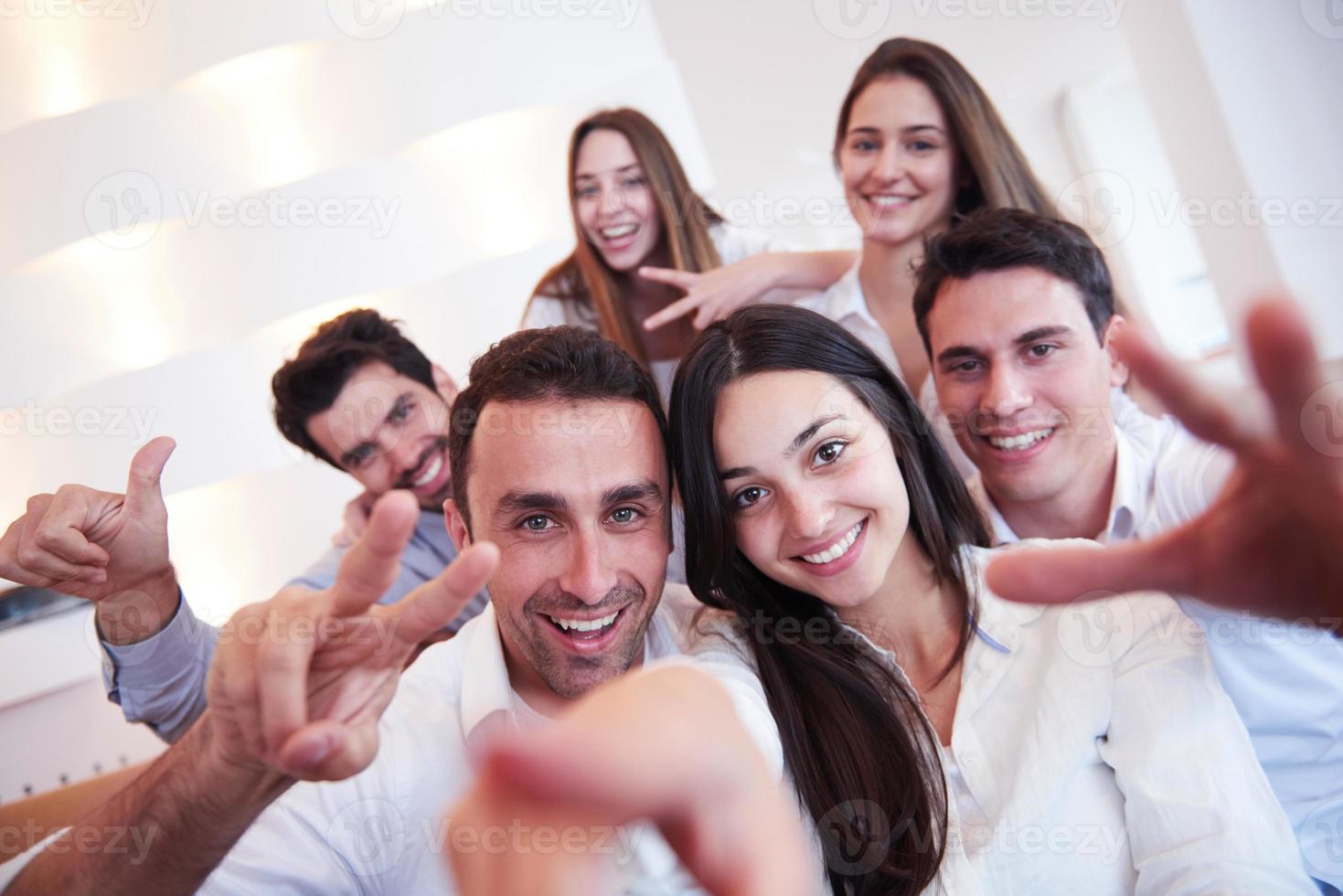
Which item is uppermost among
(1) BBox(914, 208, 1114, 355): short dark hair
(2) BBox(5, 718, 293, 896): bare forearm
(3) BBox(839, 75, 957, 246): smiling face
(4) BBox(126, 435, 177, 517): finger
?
(3) BBox(839, 75, 957, 246): smiling face

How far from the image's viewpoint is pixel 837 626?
4.47 feet

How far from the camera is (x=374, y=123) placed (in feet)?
10.2

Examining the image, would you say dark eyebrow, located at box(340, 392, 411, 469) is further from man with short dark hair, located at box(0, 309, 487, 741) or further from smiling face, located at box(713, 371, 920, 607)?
smiling face, located at box(713, 371, 920, 607)

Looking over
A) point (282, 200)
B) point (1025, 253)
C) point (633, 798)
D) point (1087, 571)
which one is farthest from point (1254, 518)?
point (282, 200)

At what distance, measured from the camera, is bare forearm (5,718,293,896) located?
3.01 feet

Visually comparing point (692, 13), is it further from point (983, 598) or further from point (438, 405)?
point (983, 598)

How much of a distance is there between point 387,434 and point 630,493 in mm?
1124

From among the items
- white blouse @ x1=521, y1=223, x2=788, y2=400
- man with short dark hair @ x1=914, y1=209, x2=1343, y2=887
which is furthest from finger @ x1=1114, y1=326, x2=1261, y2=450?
white blouse @ x1=521, y1=223, x2=788, y2=400

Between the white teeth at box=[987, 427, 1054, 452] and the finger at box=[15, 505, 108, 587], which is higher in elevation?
the finger at box=[15, 505, 108, 587]

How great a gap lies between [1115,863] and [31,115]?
3.36 metres

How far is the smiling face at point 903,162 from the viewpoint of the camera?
2154 mm

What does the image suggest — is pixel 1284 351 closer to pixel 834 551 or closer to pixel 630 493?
pixel 834 551

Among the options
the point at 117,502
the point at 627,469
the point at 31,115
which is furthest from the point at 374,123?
the point at 627,469

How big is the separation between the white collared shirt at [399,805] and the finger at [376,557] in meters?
0.46
